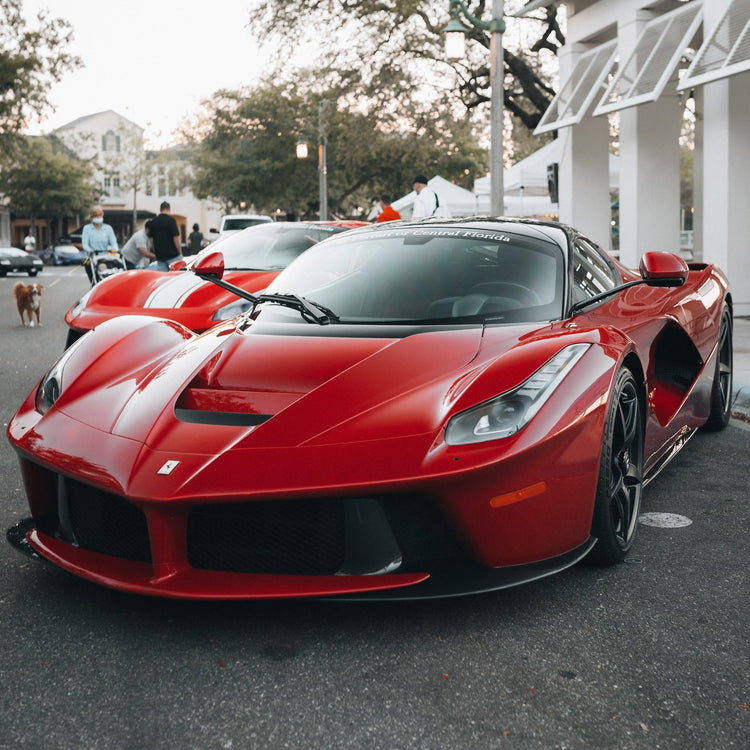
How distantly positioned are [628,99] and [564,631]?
13.8 m

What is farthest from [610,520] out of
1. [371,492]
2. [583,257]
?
[583,257]

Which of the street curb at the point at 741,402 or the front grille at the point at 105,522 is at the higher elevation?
the front grille at the point at 105,522

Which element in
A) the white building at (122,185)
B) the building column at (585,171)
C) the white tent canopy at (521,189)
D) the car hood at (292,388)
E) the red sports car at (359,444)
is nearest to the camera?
the red sports car at (359,444)

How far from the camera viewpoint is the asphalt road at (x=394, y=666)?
2320mm

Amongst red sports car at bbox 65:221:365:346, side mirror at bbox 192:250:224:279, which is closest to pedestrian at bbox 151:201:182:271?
red sports car at bbox 65:221:365:346

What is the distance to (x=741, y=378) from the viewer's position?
748 cm

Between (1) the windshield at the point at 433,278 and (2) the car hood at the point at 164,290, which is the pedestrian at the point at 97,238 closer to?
(2) the car hood at the point at 164,290

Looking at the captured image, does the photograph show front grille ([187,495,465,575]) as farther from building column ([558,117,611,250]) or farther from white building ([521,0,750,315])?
building column ([558,117,611,250])

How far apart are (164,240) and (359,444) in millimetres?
11127

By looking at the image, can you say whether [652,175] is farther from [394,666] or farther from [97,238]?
[394,666]

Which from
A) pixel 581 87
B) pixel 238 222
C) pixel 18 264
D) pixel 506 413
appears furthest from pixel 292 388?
pixel 18 264

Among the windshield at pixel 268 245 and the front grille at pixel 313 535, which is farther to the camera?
the windshield at pixel 268 245

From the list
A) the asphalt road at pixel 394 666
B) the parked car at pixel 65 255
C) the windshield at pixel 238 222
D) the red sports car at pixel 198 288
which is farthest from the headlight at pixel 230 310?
the parked car at pixel 65 255

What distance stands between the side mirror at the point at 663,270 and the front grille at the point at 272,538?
1.82 meters
